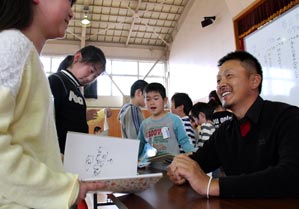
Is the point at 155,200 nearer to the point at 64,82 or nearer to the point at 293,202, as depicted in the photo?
the point at 293,202

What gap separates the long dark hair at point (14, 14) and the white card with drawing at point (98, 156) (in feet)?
1.01

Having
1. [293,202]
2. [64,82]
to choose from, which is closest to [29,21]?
[293,202]

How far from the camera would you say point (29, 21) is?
2.11 ft

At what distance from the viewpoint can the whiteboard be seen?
254cm

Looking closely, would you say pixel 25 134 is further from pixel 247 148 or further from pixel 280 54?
pixel 280 54

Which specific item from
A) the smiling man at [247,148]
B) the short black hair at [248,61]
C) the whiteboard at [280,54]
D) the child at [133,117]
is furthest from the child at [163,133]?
the whiteboard at [280,54]

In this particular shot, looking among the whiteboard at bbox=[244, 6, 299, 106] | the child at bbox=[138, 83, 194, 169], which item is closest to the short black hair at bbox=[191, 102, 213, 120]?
the whiteboard at bbox=[244, 6, 299, 106]

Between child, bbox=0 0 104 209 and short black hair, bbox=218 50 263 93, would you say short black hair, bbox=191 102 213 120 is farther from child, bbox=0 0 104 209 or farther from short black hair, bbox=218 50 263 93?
child, bbox=0 0 104 209

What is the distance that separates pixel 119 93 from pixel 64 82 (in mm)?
7625

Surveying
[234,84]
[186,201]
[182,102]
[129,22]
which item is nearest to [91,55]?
[234,84]

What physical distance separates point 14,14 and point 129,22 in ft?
26.2

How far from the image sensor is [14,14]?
0.62m

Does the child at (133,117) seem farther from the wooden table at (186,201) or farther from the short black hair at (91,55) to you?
the wooden table at (186,201)

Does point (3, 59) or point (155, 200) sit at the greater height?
point (3, 59)
